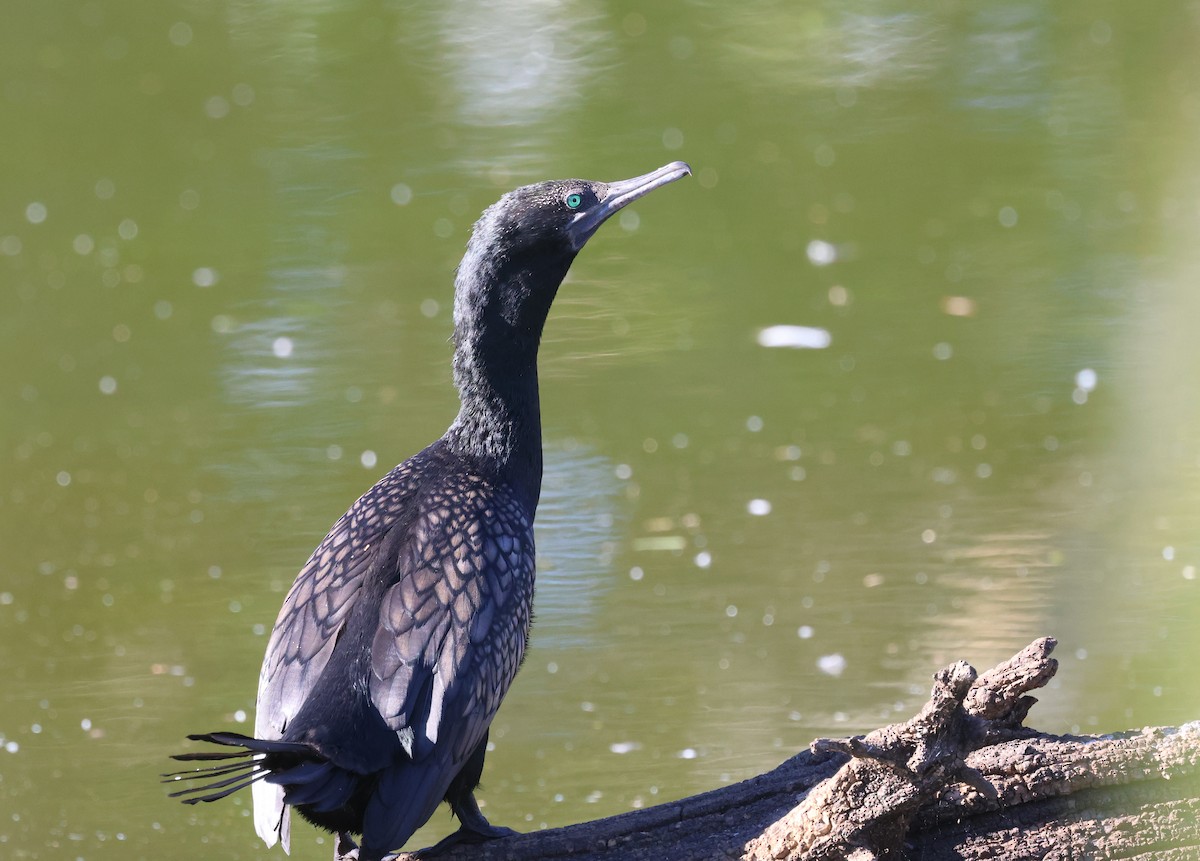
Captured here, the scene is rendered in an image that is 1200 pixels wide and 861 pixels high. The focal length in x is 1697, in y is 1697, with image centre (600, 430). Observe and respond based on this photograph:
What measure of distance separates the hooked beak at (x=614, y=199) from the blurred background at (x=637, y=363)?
1590mm

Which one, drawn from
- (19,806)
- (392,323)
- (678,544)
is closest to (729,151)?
(392,323)

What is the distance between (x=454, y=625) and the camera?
12.4ft

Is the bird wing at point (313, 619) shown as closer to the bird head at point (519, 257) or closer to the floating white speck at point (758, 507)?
the bird head at point (519, 257)

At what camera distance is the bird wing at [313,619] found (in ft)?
12.0

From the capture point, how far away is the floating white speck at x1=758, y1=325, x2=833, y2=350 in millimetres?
7875

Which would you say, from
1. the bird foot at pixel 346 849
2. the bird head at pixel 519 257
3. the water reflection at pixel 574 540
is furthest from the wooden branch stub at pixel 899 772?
the water reflection at pixel 574 540

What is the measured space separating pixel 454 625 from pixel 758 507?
2.93 metres

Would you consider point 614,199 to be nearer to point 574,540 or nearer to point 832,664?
point 832,664

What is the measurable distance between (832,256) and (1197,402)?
7.29 ft

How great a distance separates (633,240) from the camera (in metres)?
9.45

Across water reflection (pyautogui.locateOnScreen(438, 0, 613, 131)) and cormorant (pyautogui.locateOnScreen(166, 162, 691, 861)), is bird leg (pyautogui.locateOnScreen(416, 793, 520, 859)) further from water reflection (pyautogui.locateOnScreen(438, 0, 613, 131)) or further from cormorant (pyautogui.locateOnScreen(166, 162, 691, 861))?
water reflection (pyautogui.locateOnScreen(438, 0, 613, 131))

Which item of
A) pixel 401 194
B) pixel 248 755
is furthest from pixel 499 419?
pixel 401 194

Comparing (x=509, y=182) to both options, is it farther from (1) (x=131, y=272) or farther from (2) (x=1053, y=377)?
(2) (x=1053, y=377)

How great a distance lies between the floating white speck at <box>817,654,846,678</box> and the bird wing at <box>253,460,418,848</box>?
182 centimetres
